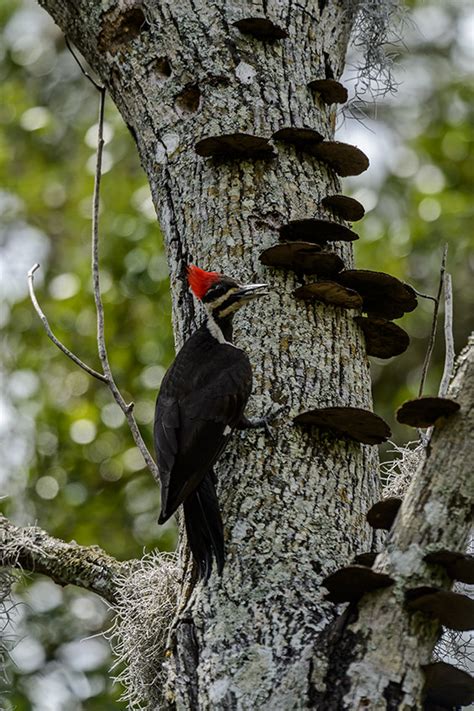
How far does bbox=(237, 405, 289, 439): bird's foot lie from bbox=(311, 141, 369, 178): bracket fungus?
2.69ft

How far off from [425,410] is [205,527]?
70 centimetres

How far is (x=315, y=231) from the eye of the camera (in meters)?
3.05

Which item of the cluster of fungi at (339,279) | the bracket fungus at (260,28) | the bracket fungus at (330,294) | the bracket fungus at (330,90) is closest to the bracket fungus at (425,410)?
the cluster of fungi at (339,279)

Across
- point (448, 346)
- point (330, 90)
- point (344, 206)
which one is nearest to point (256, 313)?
point (344, 206)

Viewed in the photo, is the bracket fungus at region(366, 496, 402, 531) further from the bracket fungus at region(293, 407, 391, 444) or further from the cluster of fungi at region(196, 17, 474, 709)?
the bracket fungus at region(293, 407, 391, 444)

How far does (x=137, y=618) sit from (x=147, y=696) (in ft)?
0.67

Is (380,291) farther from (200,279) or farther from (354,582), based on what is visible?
(354,582)

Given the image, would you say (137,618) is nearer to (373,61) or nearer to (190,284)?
(190,284)

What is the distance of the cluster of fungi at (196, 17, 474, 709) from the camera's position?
7.38 feet

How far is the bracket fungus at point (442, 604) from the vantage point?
2.11 m

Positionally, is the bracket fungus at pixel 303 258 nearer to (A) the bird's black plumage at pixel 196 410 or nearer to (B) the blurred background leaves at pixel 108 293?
(A) the bird's black plumage at pixel 196 410

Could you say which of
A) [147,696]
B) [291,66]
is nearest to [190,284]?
[291,66]

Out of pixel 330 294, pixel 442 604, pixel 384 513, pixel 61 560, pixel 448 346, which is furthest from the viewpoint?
pixel 61 560

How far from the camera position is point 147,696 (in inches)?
117
